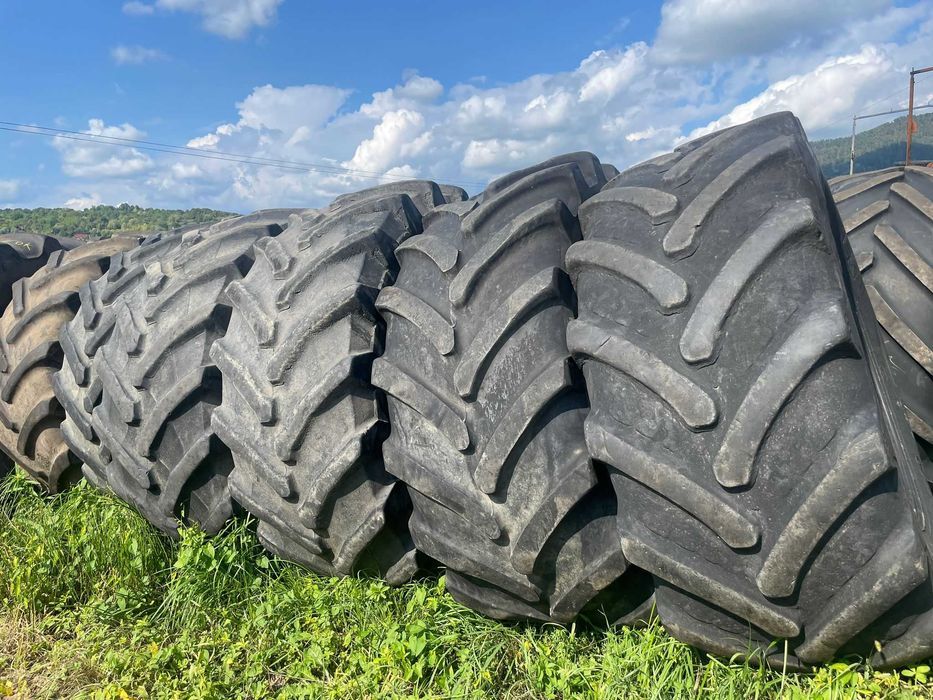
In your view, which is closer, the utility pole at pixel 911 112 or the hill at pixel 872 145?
the utility pole at pixel 911 112

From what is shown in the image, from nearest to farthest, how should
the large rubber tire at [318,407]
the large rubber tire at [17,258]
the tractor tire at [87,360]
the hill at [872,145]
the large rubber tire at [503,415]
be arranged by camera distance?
the large rubber tire at [503,415], the large rubber tire at [318,407], the tractor tire at [87,360], the large rubber tire at [17,258], the hill at [872,145]

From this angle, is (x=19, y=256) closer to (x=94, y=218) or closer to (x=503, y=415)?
(x=503, y=415)

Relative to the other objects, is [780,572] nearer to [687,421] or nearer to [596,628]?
[687,421]

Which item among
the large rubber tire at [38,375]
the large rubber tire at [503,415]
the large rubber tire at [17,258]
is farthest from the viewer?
the large rubber tire at [17,258]

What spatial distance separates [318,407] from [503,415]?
55 centimetres

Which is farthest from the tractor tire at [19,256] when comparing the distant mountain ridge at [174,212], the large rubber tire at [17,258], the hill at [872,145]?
the hill at [872,145]

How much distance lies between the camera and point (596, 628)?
1834 millimetres

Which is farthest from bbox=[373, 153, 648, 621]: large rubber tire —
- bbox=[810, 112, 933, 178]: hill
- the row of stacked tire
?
bbox=[810, 112, 933, 178]: hill

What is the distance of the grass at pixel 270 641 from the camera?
164 centimetres

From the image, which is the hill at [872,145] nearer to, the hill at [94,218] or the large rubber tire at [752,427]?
the hill at [94,218]

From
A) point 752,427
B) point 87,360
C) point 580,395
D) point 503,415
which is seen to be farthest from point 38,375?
point 752,427

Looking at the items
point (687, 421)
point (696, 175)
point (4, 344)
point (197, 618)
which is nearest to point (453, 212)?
point (696, 175)

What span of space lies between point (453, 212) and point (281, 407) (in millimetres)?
764

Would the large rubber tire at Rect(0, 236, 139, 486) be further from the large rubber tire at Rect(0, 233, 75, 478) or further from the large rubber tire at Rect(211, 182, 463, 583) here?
the large rubber tire at Rect(211, 182, 463, 583)
